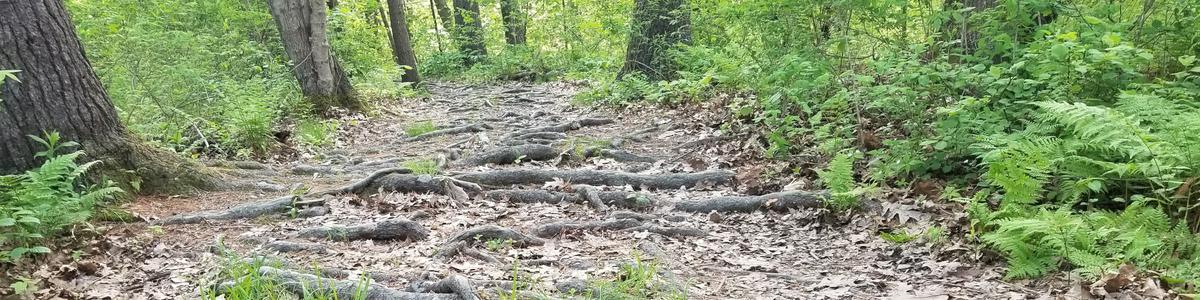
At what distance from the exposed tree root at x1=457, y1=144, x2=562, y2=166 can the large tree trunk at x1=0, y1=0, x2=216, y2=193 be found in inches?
112

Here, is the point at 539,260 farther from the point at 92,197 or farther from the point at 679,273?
the point at 92,197

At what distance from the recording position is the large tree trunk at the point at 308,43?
10602 mm

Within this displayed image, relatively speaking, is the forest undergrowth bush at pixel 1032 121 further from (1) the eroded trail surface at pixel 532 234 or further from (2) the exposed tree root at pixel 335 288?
(2) the exposed tree root at pixel 335 288

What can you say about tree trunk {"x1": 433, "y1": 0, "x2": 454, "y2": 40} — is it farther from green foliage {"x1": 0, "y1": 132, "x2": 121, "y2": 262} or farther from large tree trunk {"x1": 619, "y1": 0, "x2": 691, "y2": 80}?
green foliage {"x1": 0, "y1": 132, "x2": 121, "y2": 262}

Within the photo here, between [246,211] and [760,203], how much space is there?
147 inches

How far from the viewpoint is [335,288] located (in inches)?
134

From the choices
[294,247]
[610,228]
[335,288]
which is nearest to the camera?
[335,288]

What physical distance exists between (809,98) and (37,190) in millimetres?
5970

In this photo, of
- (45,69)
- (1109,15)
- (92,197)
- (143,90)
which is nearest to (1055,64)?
(1109,15)

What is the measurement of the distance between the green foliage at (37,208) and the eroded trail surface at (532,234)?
276 millimetres

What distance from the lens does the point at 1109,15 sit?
5.57m

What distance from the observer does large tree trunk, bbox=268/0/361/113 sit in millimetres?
10602

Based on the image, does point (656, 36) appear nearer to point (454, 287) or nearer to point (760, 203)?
point (760, 203)

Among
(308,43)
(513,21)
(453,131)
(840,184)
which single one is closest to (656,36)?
(453,131)
